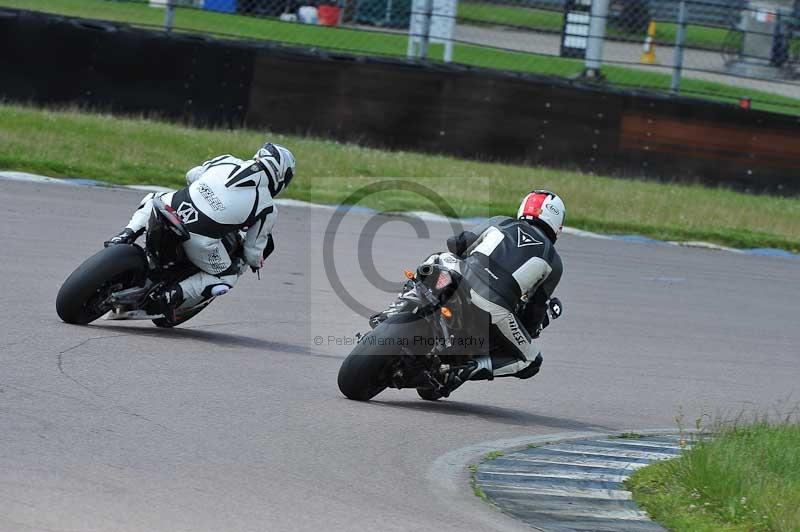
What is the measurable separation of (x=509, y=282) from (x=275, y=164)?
2291 mm

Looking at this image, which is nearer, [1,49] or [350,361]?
[350,361]

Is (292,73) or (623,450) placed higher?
(292,73)

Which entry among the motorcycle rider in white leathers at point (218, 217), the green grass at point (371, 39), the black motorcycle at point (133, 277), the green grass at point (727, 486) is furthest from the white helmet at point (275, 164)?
the green grass at point (371, 39)

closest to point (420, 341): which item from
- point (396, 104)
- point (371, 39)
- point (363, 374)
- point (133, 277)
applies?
point (363, 374)

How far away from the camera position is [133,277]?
8.73 metres

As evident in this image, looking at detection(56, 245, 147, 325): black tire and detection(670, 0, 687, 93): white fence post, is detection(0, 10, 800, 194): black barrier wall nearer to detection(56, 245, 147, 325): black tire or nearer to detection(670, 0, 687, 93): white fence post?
detection(670, 0, 687, 93): white fence post

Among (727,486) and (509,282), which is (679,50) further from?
(727,486)

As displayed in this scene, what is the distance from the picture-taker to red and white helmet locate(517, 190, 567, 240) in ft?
25.8

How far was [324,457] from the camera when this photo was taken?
626cm

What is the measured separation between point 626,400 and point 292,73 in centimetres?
1163

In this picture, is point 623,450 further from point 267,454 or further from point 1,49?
point 1,49

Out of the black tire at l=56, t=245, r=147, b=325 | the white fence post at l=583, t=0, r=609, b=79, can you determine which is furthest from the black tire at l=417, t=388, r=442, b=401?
the white fence post at l=583, t=0, r=609, b=79

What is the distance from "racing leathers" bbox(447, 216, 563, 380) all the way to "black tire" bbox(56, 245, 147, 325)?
2.19 metres

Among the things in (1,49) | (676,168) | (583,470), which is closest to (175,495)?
(583,470)
